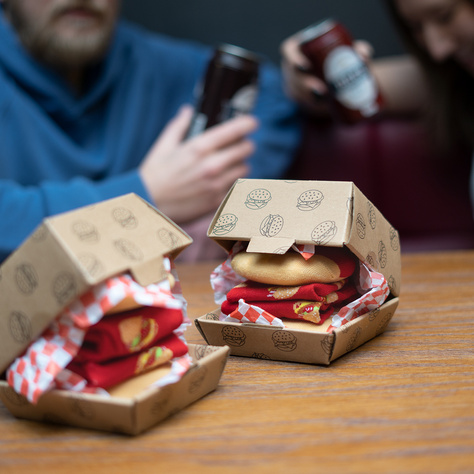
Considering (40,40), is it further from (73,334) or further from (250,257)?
(73,334)

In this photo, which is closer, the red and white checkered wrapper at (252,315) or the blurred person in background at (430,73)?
the red and white checkered wrapper at (252,315)

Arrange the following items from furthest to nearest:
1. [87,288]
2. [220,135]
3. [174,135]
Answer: [174,135] < [220,135] < [87,288]

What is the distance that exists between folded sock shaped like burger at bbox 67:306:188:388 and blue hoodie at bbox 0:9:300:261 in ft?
2.51

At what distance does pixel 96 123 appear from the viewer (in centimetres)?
156

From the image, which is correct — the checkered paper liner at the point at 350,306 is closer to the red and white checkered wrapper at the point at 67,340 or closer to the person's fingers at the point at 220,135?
the red and white checkered wrapper at the point at 67,340

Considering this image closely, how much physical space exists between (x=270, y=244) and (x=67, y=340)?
236 mm

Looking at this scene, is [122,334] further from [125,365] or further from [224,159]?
[224,159]

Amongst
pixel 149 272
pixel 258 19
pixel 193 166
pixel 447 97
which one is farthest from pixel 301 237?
pixel 258 19

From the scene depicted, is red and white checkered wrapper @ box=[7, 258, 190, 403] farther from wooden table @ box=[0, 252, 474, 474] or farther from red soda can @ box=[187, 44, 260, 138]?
red soda can @ box=[187, 44, 260, 138]

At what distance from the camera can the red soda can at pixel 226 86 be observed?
1.09 meters

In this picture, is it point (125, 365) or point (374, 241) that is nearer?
point (125, 365)

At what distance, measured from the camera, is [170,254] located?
569 mm

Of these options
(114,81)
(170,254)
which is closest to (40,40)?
(114,81)

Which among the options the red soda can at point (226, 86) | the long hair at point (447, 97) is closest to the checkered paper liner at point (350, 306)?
the red soda can at point (226, 86)
